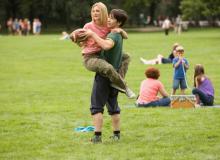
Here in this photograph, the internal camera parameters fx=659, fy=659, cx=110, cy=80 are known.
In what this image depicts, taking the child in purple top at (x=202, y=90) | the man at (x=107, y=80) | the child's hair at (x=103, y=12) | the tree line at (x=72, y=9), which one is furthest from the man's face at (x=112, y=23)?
the tree line at (x=72, y=9)

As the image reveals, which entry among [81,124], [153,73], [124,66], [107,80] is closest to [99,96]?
[107,80]

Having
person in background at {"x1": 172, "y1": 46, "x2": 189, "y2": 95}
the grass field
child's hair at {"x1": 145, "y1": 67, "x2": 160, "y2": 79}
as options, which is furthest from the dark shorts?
person in background at {"x1": 172, "y1": 46, "x2": 189, "y2": 95}

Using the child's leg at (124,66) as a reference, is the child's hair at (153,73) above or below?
below

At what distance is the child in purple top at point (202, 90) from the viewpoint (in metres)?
13.9

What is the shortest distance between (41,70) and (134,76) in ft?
16.0

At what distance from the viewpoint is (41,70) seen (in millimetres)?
25531

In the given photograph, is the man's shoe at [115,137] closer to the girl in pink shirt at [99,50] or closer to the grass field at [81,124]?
the grass field at [81,124]

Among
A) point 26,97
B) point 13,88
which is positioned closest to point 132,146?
point 26,97

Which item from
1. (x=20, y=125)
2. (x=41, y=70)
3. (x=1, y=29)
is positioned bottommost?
(x=1, y=29)

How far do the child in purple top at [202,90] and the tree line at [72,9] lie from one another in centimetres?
5109

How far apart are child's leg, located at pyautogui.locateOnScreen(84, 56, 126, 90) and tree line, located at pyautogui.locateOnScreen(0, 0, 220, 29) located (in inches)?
2197

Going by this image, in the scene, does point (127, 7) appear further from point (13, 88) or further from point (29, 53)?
point (13, 88)

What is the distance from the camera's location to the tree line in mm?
72831

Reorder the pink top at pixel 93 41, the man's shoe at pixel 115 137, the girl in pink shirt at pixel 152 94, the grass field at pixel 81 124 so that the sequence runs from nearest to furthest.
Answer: the grass field at pixel 81 124 < the pink top at pixel 93 41 < the man's shoe at pixel 115 137 < the girl in pink shirt at pixel 152 94
